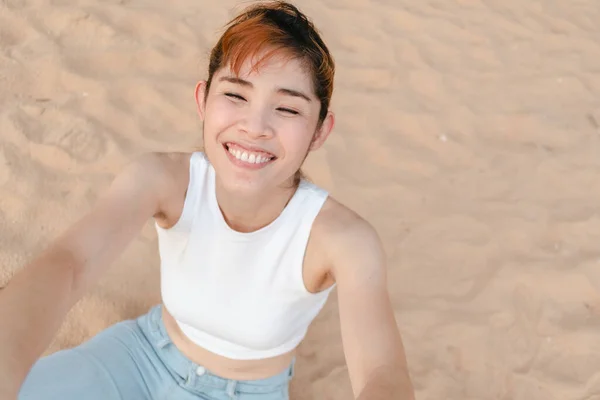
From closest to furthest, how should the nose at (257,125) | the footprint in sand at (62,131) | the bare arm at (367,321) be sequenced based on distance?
the bare arm at (367,321) < the nose at (257,125) < the footprint in sand at (62,131)

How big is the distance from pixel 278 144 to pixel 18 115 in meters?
1.76

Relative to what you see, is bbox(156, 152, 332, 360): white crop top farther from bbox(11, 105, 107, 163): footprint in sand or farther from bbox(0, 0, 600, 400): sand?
bbox(11, 105, 107, 163): footprint in sand

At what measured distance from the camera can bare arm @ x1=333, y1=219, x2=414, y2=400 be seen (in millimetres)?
1186

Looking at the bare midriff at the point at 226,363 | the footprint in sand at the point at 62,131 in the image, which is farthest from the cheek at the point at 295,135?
the footprint in sand at the point at 62,131

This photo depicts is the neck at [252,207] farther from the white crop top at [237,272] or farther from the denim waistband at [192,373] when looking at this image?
the denim waistband at [192,373]

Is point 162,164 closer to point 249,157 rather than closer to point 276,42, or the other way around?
point 249,157

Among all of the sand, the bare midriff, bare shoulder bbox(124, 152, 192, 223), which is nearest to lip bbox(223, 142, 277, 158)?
bare shoulder bbox(124, 152, 192, 223)

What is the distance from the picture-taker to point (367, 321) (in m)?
1.30

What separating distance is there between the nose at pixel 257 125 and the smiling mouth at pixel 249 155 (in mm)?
37

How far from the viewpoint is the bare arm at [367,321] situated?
1.19 metres

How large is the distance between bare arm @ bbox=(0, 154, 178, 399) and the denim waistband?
365mm

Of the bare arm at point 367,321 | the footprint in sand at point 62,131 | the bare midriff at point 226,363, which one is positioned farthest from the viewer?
the footprint in sand at point 62,131

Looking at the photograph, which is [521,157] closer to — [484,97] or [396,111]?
[484,97]

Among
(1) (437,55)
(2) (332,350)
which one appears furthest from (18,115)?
(1) (437,55)
